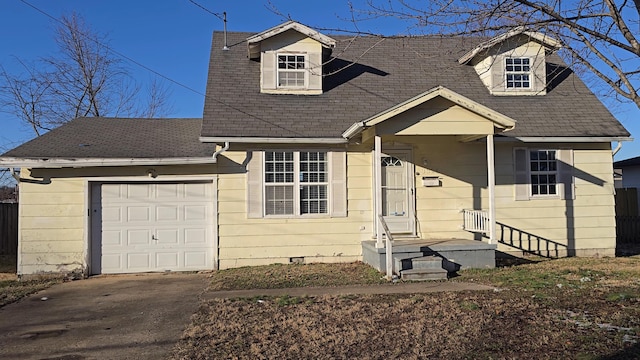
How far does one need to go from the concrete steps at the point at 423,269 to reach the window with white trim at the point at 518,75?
20.4ft

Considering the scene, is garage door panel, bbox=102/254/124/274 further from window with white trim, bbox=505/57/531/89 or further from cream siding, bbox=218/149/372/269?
window with white trim, bbox=505/57/531/89

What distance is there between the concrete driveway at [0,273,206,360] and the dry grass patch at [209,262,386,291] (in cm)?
60

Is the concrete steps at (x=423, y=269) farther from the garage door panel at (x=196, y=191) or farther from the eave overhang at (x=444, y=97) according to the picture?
the garage door panel at (x=196, y=191)

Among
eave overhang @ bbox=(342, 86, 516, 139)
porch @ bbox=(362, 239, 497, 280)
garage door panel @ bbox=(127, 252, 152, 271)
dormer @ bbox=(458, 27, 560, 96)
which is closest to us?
porch @ bbox=(362, 239, 497, 280)

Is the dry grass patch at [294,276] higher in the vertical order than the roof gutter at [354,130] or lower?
lower

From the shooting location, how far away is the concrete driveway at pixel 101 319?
5535mm

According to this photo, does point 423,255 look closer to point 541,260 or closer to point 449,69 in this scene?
point 541,260

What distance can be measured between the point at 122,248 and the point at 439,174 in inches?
295

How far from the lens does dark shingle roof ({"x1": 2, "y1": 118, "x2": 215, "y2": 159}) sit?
10.7 m

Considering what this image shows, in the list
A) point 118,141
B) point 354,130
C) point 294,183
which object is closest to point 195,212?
point 294,183

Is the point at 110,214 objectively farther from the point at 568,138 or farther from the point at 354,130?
the point at 568,138

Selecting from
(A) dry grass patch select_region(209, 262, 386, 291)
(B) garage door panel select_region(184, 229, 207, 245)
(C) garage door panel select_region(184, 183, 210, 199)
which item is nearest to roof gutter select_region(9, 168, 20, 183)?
(C) garage door panel select_region(184, 183, 210, 199)

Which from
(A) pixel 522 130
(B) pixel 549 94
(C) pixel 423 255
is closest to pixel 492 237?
(C) pixel 423 255

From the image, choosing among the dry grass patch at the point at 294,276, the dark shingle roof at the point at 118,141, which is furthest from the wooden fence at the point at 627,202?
the dark shingle roof at the point at 118,141
